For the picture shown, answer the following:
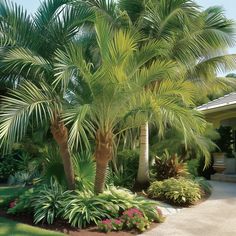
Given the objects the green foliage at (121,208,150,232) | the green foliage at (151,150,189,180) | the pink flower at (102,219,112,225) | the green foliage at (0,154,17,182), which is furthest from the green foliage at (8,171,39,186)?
the green foliage at (121,208,150,232)

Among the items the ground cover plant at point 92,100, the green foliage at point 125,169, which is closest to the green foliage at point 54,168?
the ground cover plant at point 92,100

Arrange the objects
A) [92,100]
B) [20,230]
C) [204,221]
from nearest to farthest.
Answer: [20,230] < [92,100] < [204,221]

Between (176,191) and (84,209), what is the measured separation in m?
3.57

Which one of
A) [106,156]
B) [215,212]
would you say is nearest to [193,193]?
[215,212]

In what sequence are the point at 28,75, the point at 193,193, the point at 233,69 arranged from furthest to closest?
the point at 233,69, the point at 193,193, the point at 28,75

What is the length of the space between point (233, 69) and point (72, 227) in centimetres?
1038

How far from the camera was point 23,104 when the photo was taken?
8820 mm

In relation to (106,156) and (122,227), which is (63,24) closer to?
(106,156)

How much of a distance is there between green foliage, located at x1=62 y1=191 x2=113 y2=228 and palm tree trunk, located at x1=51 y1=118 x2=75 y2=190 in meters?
0.72

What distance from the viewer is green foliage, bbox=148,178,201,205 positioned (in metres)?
11.6

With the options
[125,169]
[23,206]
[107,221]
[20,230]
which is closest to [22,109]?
[20,230]

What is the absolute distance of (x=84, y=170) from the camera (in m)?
11.2

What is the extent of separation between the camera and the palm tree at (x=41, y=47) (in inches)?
384

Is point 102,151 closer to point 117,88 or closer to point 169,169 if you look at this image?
point 117,88
